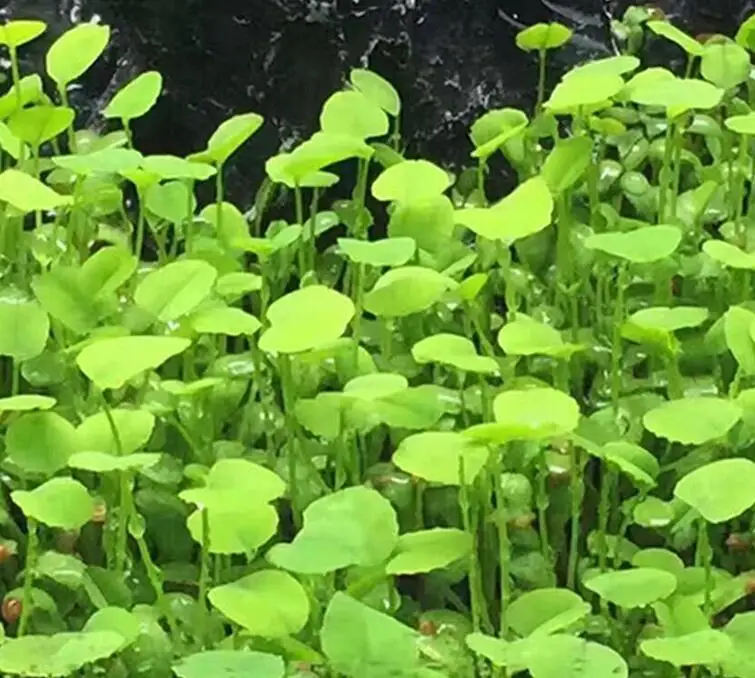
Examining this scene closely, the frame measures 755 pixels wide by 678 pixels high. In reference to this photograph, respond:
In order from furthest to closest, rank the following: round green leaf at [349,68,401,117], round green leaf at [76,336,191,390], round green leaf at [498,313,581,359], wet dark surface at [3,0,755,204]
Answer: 1. wet dark surface at [3,0,755,204]
2. round green leaf at [349,68,401,117]
3. round green leaf at [498,313,581,359]
4. round green leaf at [76,336,191,390]

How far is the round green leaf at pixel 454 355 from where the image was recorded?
854mm

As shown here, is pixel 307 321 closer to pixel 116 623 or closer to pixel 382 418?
pixel 382 418

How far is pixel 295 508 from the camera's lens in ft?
3.01

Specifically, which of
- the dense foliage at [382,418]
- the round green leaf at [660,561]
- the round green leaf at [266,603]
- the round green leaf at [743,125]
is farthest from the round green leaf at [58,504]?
the round green leaf at [743,125]

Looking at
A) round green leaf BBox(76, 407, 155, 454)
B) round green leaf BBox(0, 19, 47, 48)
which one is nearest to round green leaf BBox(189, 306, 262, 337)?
round green leaf BBox(76, 407, 155, 454)

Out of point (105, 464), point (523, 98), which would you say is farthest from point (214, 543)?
point (523, 98)

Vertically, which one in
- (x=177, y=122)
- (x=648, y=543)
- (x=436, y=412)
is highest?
(x=177, y=122)

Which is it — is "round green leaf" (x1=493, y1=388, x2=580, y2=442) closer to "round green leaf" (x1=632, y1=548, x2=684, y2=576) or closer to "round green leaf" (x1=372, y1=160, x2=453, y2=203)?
"round green leaf" (x1=632, y1=548, x2=684, y2=576)

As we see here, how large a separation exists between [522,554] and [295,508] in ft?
0.51

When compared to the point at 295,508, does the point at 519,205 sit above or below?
above

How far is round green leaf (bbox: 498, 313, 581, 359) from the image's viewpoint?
0.89 meters

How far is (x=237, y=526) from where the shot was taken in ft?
2.49

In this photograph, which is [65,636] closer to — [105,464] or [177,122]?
[105,464]

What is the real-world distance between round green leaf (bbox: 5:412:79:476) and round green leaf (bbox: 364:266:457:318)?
0.77 ft
